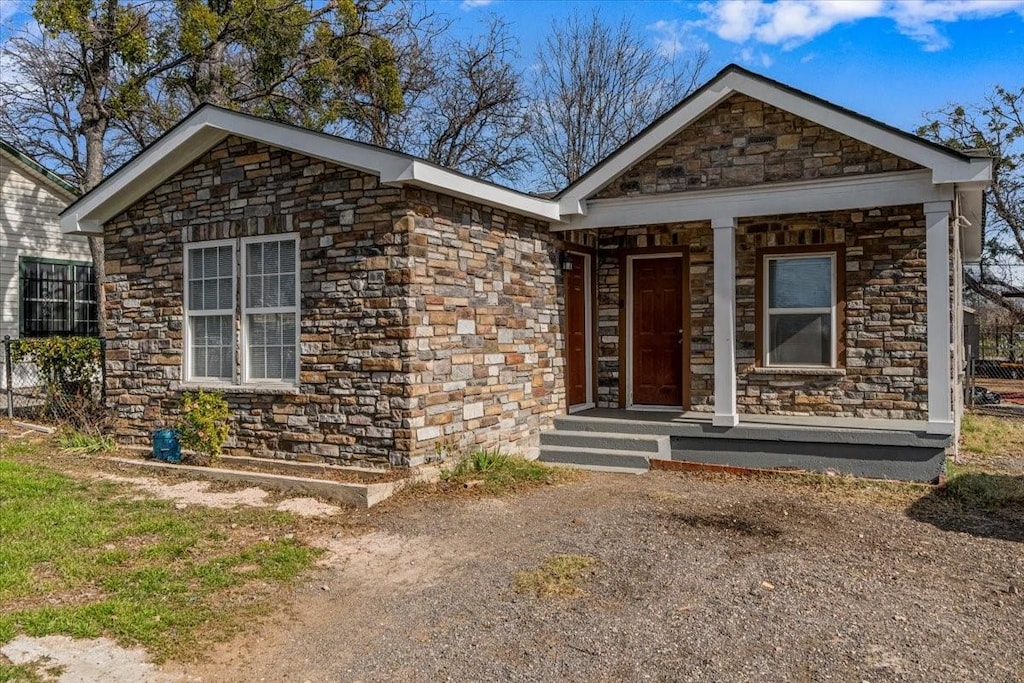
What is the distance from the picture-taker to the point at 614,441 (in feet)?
28.8

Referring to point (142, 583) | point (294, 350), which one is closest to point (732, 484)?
point (294, 350)

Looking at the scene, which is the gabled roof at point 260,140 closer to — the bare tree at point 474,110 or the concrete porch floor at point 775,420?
the concrete porch floor at point 775,420

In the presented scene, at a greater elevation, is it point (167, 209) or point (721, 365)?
point (167, 209)

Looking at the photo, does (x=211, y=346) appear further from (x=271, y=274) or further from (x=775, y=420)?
(x=775, y=420)

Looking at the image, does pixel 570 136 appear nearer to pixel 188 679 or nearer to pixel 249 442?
pixel 249 442

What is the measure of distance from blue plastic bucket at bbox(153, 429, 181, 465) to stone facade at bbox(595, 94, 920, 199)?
18.8ft

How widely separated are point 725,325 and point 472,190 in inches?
125

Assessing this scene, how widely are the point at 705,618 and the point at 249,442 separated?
5.67 meters

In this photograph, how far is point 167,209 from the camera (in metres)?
8.89

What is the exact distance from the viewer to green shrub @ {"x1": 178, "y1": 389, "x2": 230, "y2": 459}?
26.8ft

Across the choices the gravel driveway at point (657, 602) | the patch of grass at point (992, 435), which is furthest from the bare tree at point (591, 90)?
the gravel driveway at point (657, 602)

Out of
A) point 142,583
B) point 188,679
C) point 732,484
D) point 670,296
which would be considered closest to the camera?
point 188,679

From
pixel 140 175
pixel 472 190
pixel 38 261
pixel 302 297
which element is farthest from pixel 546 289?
pixel 38 261

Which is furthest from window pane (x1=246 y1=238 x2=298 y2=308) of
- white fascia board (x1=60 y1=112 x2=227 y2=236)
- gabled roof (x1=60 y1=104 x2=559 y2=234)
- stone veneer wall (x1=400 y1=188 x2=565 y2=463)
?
stone veneer wall (x1=400 y1=188 x2=565 y2=463)
